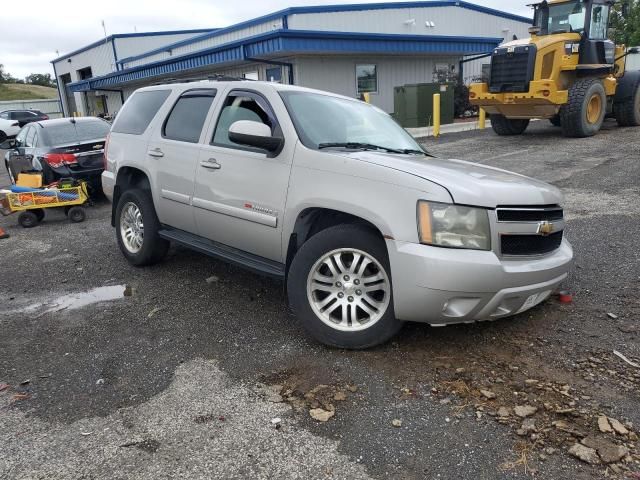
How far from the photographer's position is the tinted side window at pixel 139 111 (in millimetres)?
5516

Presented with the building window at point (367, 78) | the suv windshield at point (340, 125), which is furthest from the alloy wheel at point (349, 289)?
the building window at point (367, 78)

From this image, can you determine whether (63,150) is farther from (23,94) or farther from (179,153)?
(23,94)

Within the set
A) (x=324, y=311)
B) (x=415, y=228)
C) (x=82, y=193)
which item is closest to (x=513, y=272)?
(x=415, y=228)

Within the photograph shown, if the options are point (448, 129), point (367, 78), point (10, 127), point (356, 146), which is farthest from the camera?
point (10, 127)

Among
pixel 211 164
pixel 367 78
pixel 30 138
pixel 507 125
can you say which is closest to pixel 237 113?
pixel 211 164

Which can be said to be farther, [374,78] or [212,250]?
[374,78]

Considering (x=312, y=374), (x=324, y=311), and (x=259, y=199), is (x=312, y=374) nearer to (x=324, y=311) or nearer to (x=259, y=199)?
(x=324, y=311)

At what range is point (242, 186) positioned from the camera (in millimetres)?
4250

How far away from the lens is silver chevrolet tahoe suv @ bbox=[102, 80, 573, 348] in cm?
328

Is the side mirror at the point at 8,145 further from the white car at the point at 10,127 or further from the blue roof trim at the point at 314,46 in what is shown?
the white car at the point at 10,127

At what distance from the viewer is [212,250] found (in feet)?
15.2

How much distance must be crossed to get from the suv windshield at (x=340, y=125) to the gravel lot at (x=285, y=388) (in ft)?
4.92

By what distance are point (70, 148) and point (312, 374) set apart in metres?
7.96

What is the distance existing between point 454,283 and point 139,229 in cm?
375
